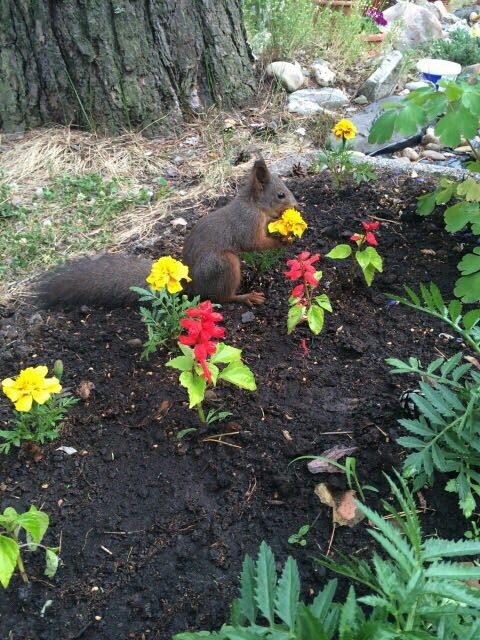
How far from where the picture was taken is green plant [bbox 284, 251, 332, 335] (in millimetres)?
2518

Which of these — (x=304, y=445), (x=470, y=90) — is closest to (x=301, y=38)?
(x=470, y=90)

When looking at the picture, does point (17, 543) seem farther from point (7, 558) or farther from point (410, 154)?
point (410, 154)

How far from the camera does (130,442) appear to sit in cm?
233

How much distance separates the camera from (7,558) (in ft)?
5.28

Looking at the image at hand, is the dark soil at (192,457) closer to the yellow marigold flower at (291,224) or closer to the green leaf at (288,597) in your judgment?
the yellow marigold flower at (291,224)

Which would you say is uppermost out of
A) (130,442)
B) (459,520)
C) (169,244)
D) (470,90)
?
(470,90)

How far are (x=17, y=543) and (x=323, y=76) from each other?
203 inches

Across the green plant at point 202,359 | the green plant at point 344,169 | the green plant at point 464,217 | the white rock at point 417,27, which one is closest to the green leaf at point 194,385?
the green plant at point 202,359

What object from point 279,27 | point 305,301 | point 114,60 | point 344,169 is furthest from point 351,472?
point 279,27

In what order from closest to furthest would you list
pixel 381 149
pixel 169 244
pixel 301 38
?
pixel 169 244 → pixel 381 149 → pixel 301 38

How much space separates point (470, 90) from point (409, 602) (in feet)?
6.73

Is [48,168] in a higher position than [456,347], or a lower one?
higher

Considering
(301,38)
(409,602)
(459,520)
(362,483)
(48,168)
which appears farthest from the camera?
(301,38)

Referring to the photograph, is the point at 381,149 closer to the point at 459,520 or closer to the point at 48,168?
the point at 48,168
